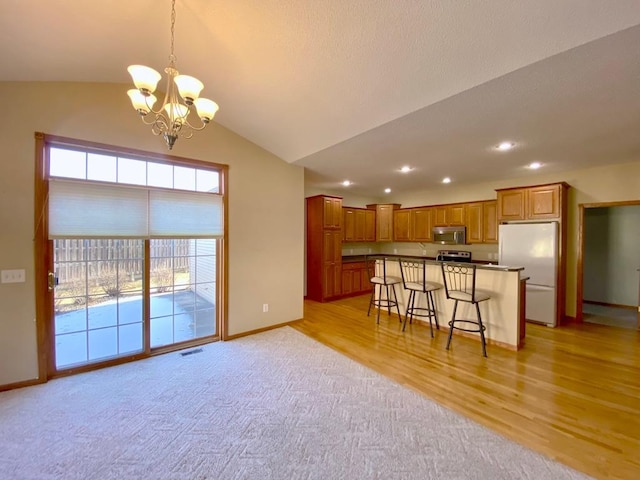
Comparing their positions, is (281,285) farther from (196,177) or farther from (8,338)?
(8,338)

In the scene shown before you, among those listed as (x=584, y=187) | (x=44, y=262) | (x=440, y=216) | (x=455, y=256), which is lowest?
(x=455, y=256)

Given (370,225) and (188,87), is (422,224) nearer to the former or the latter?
(370,225)

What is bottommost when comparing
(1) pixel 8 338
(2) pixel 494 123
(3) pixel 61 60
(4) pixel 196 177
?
(1) pixel 8 338

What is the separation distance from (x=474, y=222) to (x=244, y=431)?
5.61 metres

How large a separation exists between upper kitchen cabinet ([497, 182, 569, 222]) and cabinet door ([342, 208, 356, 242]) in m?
3.03

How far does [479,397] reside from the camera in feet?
8.00

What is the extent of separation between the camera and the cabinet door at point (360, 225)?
6844 millimetres

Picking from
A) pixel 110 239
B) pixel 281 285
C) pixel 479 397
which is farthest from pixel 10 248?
pixel 479 397

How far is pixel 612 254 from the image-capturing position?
18.4 ft

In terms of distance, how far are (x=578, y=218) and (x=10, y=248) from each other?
7559 millimetres

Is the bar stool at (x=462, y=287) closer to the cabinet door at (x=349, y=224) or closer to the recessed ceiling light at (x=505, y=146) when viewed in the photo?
the recessed ceiling light at (x=505, y=146)

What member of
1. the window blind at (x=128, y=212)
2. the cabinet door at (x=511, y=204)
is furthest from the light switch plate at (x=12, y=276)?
the cabinet door at (x=511, y=204)

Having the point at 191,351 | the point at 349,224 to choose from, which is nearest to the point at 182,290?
the point at 191,351

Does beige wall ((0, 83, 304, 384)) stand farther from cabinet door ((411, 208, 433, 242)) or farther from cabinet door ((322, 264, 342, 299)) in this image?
cabinet door ((411, 208, 433, 242))
